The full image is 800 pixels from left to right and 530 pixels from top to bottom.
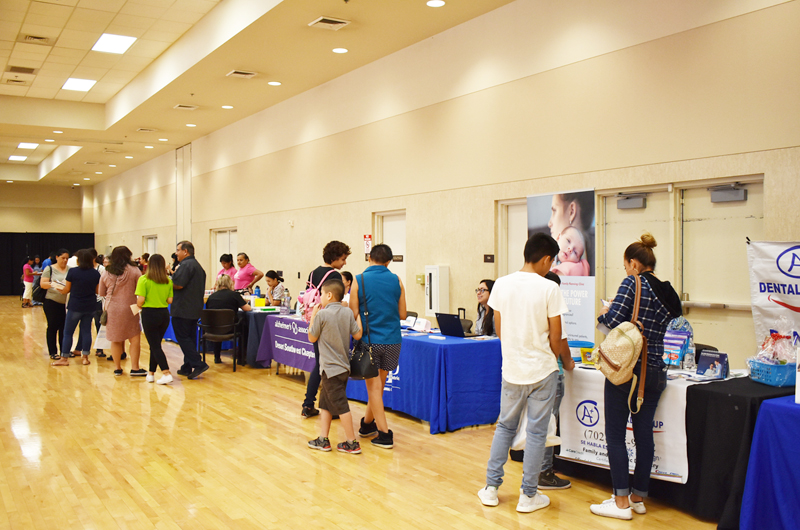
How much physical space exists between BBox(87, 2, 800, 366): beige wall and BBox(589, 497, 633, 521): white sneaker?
2.05m

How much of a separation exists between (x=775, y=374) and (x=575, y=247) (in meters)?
2.69

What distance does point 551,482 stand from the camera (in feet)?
12.5

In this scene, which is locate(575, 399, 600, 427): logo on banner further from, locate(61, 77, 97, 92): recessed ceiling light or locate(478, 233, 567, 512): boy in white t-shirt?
locate(61, 77, 97, 92): recessed ceiling light

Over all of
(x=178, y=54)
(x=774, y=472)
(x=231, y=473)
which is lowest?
(x=231, y=473)

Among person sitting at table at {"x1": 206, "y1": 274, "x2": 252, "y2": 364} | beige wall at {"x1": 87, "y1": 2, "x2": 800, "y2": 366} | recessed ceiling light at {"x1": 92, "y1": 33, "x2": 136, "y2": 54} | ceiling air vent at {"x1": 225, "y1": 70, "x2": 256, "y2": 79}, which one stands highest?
recessed ceiling light at {"x1": 92, "y1": 33, "x2": 136, "y2": 54}

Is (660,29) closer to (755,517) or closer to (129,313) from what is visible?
(755,517)

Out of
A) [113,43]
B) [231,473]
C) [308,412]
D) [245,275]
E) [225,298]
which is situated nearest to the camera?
[231,473]

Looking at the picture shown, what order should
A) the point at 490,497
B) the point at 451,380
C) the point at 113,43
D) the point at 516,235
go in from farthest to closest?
the point at 113,43 → the point at 516,235 → the point at 451,380 → the point at 490,497

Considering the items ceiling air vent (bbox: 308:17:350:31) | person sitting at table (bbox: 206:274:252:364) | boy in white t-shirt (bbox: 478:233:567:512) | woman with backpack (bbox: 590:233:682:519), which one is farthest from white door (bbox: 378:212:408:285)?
woman with backpack (bbox: 590:233:682:519)

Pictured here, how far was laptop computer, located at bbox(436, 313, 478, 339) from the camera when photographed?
5.30 meters

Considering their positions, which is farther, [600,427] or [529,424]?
[600,427]

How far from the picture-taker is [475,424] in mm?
5164

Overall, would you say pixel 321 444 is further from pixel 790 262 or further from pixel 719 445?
pixel 790 262

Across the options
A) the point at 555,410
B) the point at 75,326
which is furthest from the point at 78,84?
the point at 555,410
